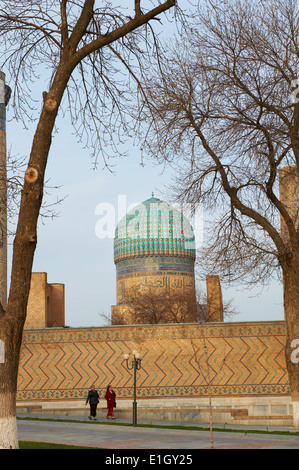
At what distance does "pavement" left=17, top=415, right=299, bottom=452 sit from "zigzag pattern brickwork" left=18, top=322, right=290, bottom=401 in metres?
1.10

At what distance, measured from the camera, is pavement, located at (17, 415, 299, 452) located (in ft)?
36.1

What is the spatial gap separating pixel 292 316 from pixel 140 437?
13.4ft

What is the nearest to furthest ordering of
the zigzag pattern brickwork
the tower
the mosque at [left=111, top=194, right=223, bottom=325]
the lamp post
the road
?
1. the road
2. the lamp post
3. the zigzag pattern brickwork
4. the mosque at [left=111, top=194, right=223, bottom=325]
5. the tower

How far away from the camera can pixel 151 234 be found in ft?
148

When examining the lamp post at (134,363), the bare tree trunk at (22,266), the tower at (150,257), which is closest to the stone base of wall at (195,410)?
the lamp post at (134,363)

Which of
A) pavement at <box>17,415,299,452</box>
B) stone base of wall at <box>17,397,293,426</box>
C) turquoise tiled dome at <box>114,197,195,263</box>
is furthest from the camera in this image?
turquoise tiled dome at <box>114,197,195,263</box>

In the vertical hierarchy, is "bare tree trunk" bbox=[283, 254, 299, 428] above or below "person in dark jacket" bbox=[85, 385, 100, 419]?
above

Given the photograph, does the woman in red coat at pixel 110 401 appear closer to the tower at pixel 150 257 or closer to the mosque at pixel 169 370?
the mosque at pixel 169 370

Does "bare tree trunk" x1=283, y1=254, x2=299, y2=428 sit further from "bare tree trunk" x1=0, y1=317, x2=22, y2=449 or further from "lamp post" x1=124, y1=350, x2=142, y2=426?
"bare tree trunk" x1=0, y1=317, x2=22, y2=449

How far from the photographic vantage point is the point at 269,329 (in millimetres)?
17703

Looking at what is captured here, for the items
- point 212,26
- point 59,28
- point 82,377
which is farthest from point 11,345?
point 82,377

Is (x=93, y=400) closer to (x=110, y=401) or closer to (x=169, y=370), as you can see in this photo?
(x=110, y=401)

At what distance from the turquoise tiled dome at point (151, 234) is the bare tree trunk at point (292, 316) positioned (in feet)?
92.3

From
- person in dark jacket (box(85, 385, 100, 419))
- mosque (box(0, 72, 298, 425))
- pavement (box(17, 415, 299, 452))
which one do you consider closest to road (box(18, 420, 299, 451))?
pavement (box(17, 415, 299, 452))
